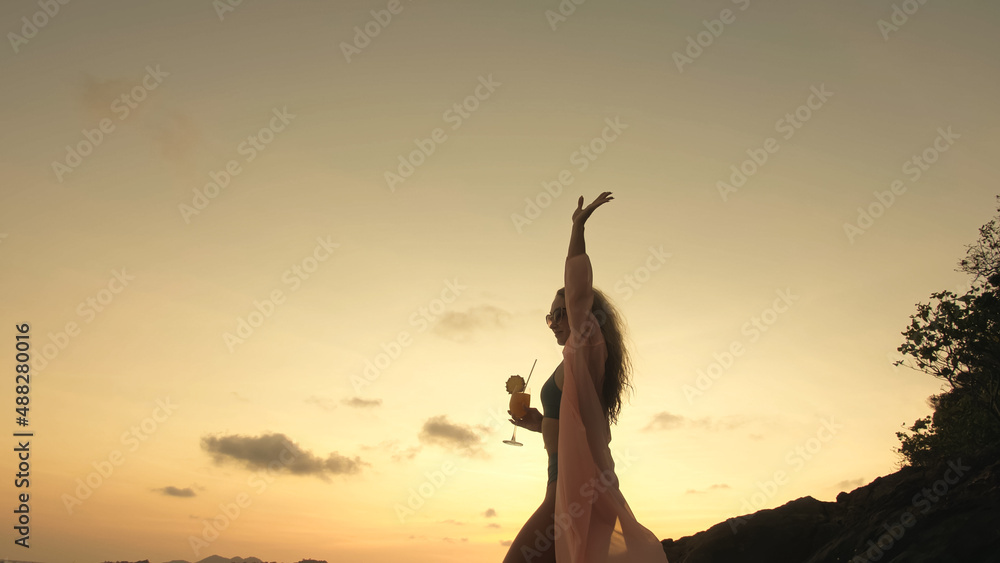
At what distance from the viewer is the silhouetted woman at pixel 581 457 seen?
4418mm

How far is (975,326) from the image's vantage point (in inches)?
852

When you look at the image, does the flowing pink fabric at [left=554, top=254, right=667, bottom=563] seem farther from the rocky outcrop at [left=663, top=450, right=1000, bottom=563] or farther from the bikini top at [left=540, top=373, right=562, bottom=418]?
the rocky outcrop at [left=663, top=450, right=1000, bottom=563]

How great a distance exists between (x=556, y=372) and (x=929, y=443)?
36351mm

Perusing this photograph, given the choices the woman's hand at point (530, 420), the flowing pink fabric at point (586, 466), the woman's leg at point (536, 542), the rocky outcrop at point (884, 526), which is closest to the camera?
the flowing pink fabric at point (586, 466)

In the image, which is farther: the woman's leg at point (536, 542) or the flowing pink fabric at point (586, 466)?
the woman's leg at point (536, 542)

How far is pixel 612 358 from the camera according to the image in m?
5.06

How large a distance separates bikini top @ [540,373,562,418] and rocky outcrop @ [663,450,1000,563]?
20.0ft

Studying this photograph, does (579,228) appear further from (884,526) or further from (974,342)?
(974,342)

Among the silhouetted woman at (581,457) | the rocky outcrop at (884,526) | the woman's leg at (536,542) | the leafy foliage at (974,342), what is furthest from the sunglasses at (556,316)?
the leafy foliage at (974,342)

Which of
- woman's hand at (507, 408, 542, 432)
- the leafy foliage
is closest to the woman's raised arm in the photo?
woman's hand at (507, 408, 542, 432)

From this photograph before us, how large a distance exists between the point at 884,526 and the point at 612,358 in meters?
6.98

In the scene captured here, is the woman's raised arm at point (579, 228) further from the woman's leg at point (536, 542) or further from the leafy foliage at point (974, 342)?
the leafy foliage at point (974, 342)

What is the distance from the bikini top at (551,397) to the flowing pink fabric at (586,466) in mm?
141

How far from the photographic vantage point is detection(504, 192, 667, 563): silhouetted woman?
4.42 metres
